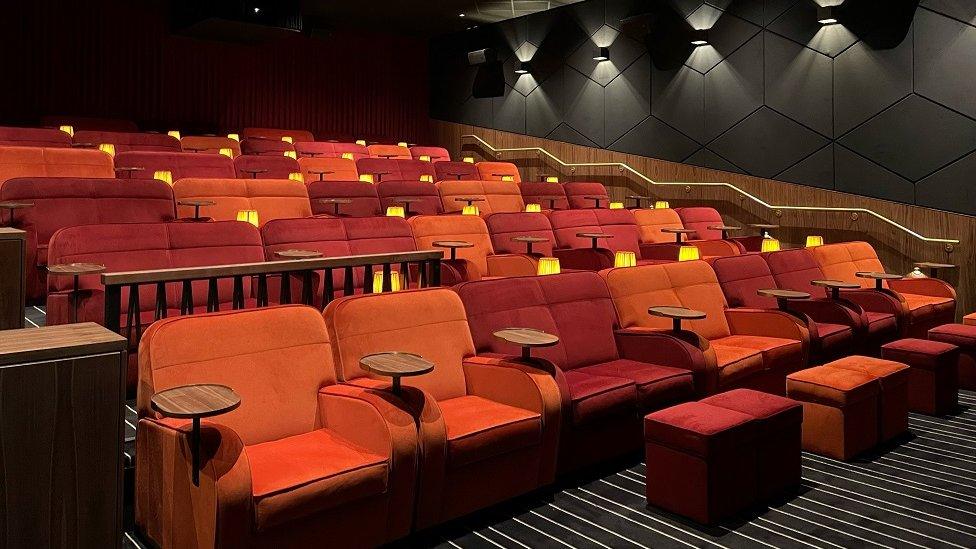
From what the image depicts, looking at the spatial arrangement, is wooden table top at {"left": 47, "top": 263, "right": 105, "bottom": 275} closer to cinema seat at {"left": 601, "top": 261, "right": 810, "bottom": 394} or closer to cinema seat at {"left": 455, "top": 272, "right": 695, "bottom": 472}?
cinema seat at {"left": 455, "top": 272, "right": 695, "bottom": 472}

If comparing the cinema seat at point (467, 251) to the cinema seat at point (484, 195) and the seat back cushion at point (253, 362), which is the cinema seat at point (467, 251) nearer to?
the cinema seat at point (484, 195)

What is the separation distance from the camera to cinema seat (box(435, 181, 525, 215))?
156 inches

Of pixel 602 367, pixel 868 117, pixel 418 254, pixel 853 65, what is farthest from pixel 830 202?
pixel 418 254

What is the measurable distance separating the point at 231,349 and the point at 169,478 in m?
0.28

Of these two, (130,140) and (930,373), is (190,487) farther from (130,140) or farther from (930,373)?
(130,140)

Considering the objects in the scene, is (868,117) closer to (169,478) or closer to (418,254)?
(418,254)

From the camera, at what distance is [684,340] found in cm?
213

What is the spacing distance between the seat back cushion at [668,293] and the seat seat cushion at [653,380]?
0.79 feet

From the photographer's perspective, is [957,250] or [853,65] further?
[853,65]

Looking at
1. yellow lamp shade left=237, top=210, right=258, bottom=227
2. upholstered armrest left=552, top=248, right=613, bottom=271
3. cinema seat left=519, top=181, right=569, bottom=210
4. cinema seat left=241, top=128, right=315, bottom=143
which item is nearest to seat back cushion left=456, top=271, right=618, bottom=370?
upholstered armrest left=552, top=248, right=613, bottom=271

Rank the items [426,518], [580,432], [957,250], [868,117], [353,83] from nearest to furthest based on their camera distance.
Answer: [426,518], [580,432], [957,250], [868,117], [353,83]

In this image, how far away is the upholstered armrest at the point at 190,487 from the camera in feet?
3.87

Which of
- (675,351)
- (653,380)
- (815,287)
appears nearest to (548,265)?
(675,351)

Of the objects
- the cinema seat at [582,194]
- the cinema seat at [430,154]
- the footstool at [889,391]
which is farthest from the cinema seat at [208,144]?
the footstool at [889,391]
